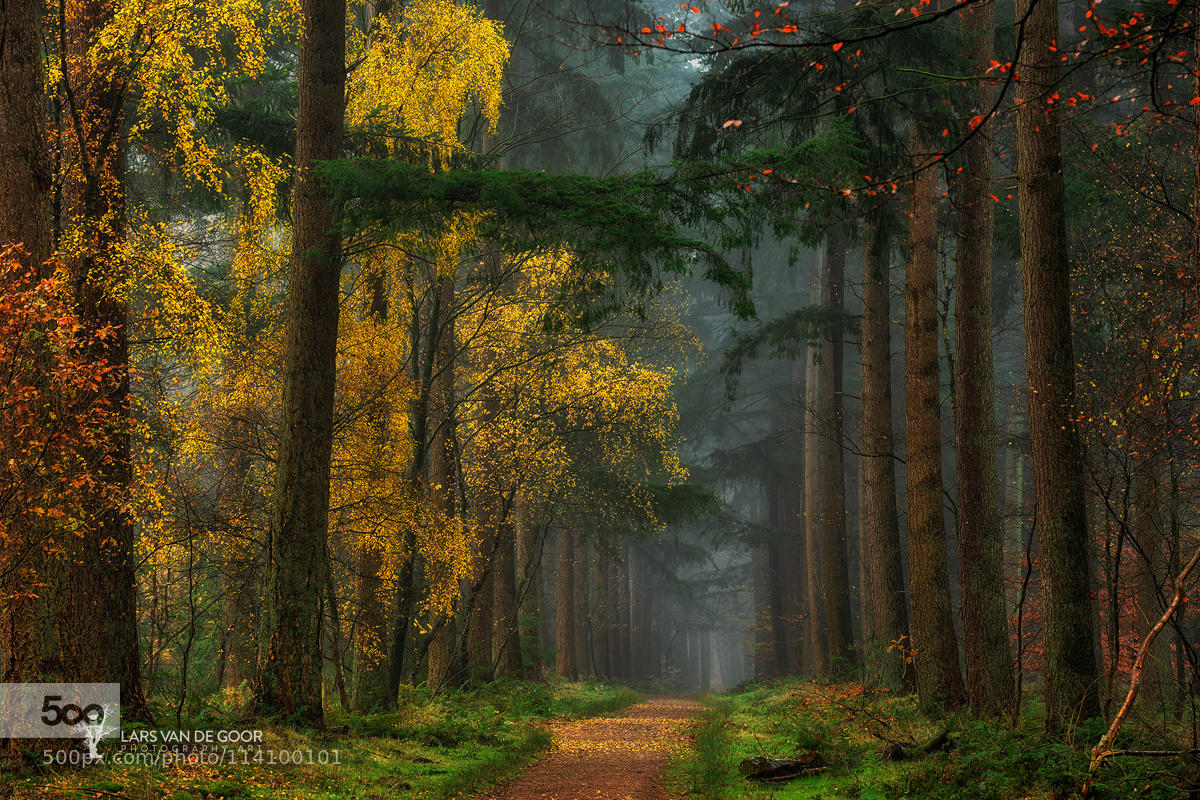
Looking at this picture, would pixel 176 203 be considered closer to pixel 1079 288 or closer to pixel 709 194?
pixel 709 194

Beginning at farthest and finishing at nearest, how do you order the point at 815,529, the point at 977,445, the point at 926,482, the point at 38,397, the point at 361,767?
the point at 815,529
the point at 926,482
the point at 977,445
the point at 361,767
the point at 38,397

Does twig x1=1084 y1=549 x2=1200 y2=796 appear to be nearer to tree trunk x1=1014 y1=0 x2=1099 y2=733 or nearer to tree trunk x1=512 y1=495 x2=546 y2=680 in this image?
tree trunk x1=1014 y1=0 x2=1099 y2=733

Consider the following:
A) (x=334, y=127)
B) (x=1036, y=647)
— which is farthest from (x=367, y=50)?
(x=1036, y=647)

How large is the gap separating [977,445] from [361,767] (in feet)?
24.2

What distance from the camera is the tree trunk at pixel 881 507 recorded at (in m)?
13.1

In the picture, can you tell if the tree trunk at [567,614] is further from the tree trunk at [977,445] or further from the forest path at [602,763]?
the tree trunk at [977,445]

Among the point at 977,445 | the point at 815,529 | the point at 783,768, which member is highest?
the point at 977,445

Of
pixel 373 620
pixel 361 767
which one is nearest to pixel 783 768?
pixel 361 767

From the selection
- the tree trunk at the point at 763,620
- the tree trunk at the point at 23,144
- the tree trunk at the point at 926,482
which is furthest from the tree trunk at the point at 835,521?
the tree trunk at the point at 23,144

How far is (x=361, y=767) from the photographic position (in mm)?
7750

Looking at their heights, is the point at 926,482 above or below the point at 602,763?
above

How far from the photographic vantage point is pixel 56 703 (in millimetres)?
6387

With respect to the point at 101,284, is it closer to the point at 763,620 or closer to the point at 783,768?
the point at 783,768

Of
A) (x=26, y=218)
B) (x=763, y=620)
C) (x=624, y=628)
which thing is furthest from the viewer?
(x=624, y=628)
